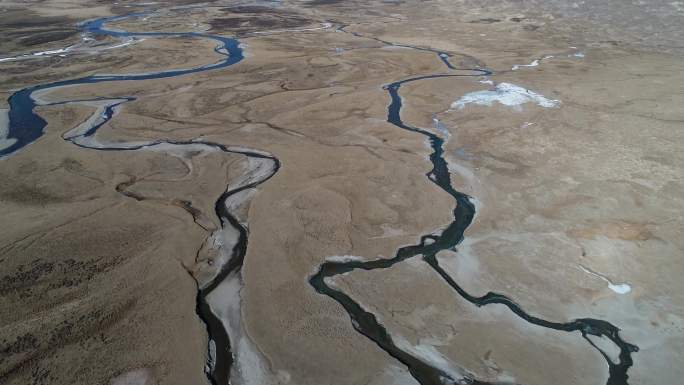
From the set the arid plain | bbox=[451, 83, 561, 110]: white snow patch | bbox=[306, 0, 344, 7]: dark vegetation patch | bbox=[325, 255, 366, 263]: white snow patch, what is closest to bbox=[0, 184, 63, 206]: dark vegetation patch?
the arid plain

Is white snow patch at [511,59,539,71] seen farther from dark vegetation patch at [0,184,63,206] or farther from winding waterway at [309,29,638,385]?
dark vegetation patch at [0,184,63,206]

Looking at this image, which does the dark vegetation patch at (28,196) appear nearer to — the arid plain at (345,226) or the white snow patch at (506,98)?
the arid plain at (345,226)

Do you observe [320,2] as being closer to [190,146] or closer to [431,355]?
[190,146]

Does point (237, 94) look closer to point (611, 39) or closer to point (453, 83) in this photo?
point (453, 83)

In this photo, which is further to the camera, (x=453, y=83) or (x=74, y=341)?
(x=453, y=83)

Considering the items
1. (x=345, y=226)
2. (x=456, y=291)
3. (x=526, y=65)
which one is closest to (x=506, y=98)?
(x=526, y=65)

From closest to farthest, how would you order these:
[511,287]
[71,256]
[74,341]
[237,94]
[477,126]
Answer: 1. [74,341]
2. [511,287]
3. [71,256]
4. [477,126]
5. [237,94]

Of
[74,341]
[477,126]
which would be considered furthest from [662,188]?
[74,341]
